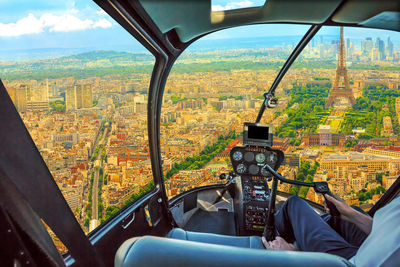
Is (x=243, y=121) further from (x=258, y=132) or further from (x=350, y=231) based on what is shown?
(x=350, y=231)

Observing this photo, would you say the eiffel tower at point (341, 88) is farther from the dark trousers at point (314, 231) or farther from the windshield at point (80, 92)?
the windshield at point (80, 92)

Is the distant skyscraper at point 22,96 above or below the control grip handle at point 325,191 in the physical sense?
above

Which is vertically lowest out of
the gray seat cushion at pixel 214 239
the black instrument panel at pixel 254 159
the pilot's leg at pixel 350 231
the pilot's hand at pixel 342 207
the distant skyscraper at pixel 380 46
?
the pilot's leg at pixel 350 231

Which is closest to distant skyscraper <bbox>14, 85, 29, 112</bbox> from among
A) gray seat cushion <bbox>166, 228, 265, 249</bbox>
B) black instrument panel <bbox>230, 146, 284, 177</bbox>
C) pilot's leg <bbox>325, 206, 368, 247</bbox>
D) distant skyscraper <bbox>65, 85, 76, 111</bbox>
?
distant skyscraper <bbox>65, 85, 76, 111</bbox>

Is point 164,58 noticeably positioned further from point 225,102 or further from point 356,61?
point 356,61

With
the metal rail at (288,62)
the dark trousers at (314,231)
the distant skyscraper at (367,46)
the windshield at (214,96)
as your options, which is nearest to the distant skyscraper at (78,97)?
the windshield at (214,96)
